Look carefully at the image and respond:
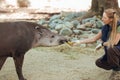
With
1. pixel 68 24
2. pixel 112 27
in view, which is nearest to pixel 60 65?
pixel 112 27

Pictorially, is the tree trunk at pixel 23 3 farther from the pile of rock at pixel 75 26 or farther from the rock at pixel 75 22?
the rock at pixel 75 22

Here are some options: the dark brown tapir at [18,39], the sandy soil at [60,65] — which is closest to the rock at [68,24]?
the sandy soil at [60,65]

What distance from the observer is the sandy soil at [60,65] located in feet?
21.2

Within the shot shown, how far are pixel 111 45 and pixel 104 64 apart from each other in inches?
20.7

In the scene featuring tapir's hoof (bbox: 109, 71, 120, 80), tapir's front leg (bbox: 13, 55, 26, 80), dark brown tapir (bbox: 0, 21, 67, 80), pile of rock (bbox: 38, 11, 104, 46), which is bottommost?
pile of rock (bbox: 38, 11, 104, 46)

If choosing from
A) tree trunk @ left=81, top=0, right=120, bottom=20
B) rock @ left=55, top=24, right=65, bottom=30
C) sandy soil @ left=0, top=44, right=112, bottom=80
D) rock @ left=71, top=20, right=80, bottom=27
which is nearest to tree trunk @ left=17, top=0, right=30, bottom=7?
tree trunk @ left=81, top=0, right=120, bottom=20

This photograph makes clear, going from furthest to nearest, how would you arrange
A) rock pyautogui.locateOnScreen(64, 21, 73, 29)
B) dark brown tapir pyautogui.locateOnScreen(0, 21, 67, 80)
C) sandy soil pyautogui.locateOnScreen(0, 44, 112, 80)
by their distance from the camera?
rock pyautogui.locateOnScreen(64, 21, 73, 29) < sandy soil pyautogui.locateOnScreen(0, 44, 112, 80) < dark brown tapir pyautogui.locateOnScreen(0, 21, 67, 80)

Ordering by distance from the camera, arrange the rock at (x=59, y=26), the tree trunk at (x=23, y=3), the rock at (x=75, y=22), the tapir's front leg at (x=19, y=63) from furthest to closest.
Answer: the tree trunk at (x=23, y=3), the rock at (x=75, y=22), the rock at (x=59, y=26), the tapir's front leg at (x=19, y=63)

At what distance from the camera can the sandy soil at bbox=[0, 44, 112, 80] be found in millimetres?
6465

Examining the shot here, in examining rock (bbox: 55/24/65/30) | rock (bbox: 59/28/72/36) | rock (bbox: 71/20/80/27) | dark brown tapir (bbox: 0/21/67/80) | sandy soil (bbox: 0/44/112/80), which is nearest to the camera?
dark brown tapir (bbox: 0/21/67/80)

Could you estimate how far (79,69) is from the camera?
272 inches

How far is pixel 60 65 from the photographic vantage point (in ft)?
23.7

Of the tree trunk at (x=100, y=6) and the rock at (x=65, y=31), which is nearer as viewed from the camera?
the rock at (x=65, y=31)

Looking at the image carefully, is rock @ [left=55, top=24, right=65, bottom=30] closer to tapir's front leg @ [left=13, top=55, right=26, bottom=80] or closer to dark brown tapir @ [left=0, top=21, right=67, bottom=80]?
dark brown tapir @ [left=0, top=21, right=67, bottom=80]
